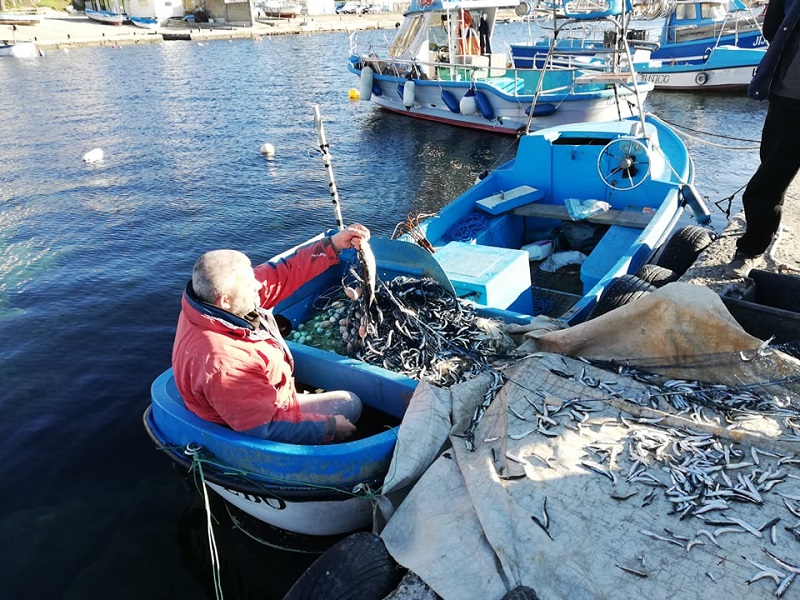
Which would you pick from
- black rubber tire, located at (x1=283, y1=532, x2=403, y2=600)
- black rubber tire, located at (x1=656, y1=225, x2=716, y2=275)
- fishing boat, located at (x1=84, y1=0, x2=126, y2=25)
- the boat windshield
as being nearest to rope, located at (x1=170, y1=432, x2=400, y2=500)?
black rubber tire, located at (x1=283, y1=532, x2=403, y2=600)

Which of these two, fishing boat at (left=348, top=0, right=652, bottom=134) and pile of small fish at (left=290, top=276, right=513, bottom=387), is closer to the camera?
pile of small fish at (left=290, top=276, right=513, bottom=387)

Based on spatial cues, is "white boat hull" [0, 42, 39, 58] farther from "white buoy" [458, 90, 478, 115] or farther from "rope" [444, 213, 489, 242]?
"rope" [444, 213, 489, 242]

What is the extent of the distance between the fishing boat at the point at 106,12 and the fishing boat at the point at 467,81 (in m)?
57.4

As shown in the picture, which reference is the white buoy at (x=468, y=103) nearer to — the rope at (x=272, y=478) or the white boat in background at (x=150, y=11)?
the rope at (x=272, y=478)

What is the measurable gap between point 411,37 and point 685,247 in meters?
16.8

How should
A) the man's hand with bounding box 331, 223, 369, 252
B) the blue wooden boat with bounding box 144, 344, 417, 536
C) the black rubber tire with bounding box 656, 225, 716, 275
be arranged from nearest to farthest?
the blue wooden boat with bounding box 144, 344, 417, 536 < the man's hand with bounding box 331, 223, 369, 252 < the black rubber tire with bounding box 656, 225, 716, 275

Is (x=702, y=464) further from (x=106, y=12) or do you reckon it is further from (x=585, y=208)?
(x=106, y=12)

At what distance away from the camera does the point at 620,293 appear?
5.18 metres

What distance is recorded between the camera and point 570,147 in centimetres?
820

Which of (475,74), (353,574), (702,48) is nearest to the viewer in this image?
(353,574)

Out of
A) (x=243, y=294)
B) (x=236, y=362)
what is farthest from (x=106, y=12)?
(x=236, y=362)

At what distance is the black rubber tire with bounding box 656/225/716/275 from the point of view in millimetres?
6412

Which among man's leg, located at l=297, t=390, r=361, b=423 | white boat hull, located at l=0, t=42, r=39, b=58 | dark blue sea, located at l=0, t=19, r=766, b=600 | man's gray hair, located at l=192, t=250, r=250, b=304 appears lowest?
dark blue sea, located at l=0, t=19, r=766, b=600

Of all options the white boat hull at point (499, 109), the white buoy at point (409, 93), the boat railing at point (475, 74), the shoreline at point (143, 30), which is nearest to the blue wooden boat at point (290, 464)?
the white boat hull at point (499, 109)
